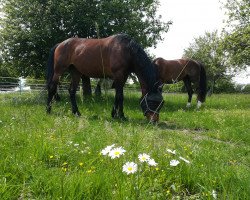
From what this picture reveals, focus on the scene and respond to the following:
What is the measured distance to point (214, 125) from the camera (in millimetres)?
8938

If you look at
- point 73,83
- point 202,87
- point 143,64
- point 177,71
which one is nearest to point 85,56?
point 73,83

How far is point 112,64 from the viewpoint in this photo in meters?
10.1

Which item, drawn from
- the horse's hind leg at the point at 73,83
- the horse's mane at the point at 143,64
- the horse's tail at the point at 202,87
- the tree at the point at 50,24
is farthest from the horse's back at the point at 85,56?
the horse's tail at the point at 202,87

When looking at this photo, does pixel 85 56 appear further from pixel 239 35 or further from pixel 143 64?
pixel 239 35

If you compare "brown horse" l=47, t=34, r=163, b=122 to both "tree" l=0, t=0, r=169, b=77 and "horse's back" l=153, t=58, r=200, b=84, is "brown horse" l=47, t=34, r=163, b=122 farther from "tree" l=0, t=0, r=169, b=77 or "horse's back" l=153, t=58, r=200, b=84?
"horse's back" l=153, t=58, r=200, b=84

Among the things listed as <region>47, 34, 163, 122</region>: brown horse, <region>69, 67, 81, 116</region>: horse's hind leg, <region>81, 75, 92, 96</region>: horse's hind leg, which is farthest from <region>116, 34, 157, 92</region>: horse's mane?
<region>81, 75, 92, 96</region>: horse's hind leg

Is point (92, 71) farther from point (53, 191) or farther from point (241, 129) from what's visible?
point (53, 191)

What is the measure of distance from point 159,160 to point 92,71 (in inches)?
298

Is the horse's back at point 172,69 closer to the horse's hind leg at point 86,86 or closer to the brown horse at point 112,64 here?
the horse's hind leg at point 86,86

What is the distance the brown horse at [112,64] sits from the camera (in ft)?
30.8

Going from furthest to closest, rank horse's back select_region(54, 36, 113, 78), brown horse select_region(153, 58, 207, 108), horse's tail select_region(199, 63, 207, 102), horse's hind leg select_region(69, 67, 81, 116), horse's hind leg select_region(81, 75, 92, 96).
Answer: brown horse select_region(153, 58, 207, 108), horse's hind leg select_region(81, 75, 92, 96), horse's tail select_region(199, 63, 207, 102), horse's hind leg select_region(69, 67, 81, 116), horse's back select_region(54, 36, 113, 78)

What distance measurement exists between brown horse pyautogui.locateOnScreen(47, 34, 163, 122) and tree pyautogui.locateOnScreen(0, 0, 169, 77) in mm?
4310

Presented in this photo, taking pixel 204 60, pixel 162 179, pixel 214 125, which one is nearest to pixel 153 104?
pixel 214 125

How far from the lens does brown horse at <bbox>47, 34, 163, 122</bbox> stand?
9.40 metres
